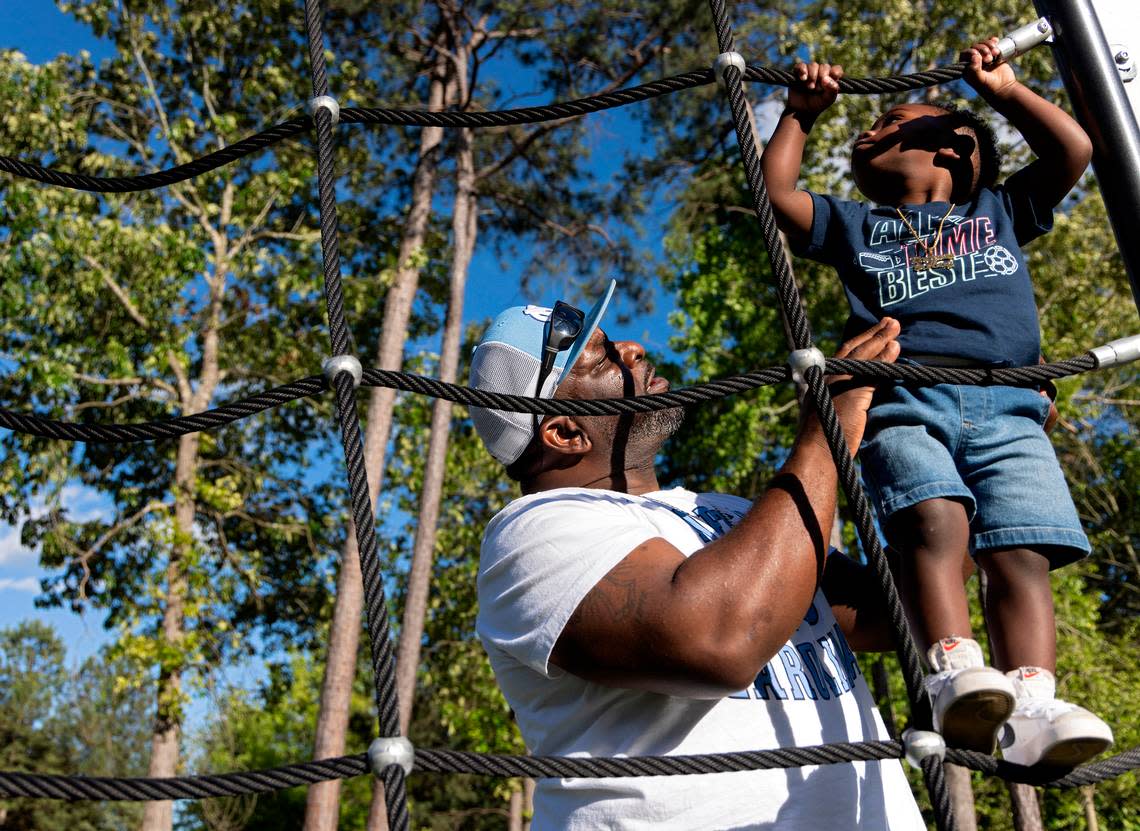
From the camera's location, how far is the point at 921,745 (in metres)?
1.18

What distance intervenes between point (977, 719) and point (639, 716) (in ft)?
1.32

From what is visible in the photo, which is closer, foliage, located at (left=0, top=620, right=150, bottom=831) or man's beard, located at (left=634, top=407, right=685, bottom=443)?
man's beard, located at (left=634, top=407, right=685, bottom=443)

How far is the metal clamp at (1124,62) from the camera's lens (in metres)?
1.67

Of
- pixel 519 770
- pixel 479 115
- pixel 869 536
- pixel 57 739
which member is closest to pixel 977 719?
pixel 869 536

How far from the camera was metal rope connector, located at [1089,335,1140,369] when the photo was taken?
1622 mm

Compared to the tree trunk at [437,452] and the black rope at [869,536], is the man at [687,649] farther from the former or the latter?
the tree trunk at [437,452]

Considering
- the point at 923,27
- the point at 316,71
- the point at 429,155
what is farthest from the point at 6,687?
the point at 316,71

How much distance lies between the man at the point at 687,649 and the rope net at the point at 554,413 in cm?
8

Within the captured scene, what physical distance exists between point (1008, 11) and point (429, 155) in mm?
6335

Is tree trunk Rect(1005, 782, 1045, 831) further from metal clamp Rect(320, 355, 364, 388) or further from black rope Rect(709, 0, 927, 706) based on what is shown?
metal clamp Rect(320, 355, 364, 388)

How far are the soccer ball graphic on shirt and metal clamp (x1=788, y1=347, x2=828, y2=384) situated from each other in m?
0.59

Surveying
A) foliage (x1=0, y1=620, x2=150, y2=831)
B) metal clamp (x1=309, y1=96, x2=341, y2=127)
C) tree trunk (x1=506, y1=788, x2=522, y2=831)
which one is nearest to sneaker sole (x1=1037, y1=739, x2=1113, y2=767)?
metal clamp (x1=309, y1=96, x2=341, y2=127)

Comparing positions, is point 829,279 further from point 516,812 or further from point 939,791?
point 939,791

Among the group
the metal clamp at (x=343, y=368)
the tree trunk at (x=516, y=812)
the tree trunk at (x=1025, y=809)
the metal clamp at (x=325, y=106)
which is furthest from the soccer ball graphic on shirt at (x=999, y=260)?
the tree trunk at (x=516, y=812)
